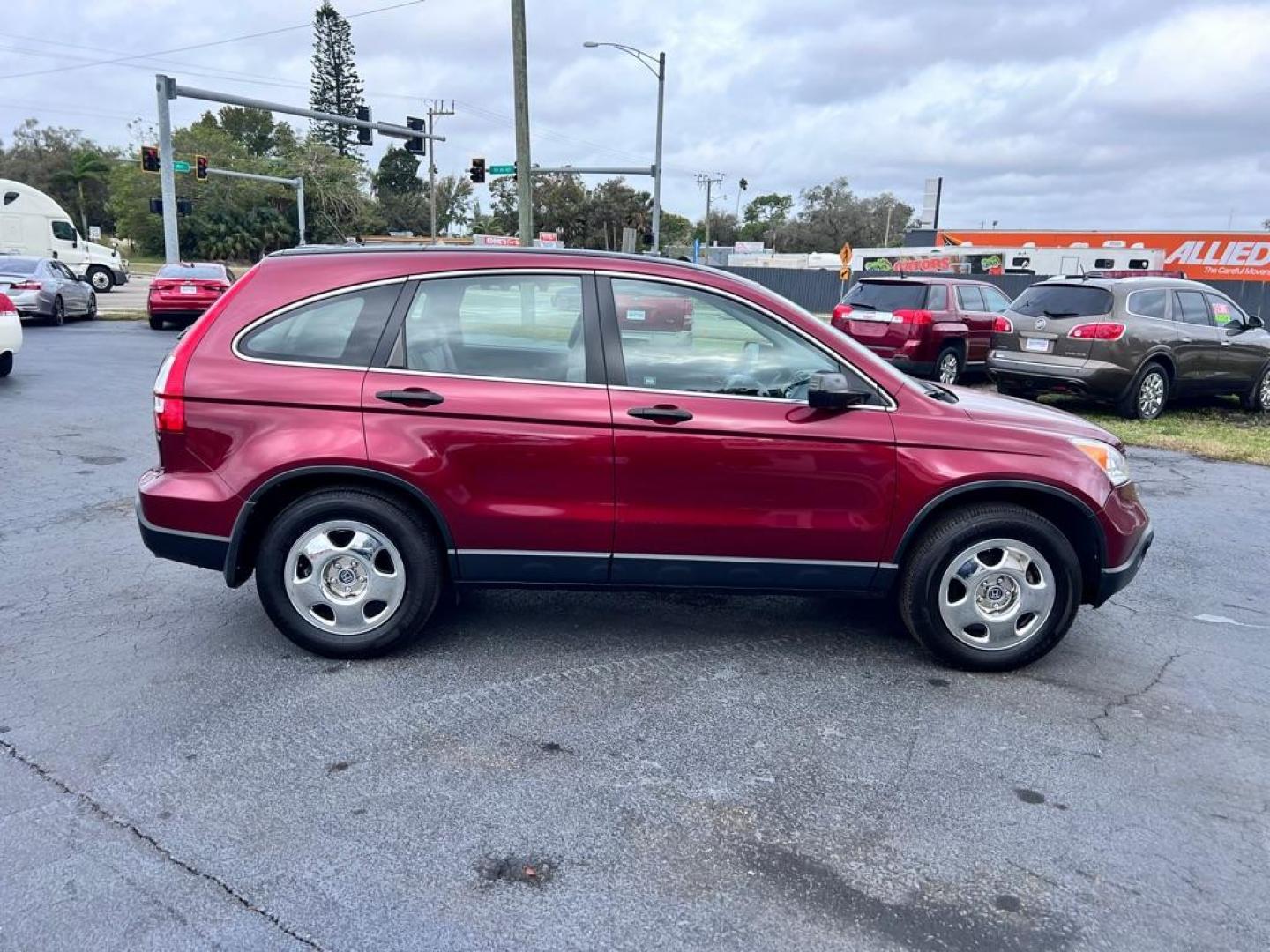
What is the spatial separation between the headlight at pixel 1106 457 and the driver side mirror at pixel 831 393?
1.08 m

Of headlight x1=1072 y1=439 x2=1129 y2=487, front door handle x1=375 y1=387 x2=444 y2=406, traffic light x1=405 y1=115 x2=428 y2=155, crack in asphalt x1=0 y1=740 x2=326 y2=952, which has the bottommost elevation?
crack in asphalt x1=0 y1=740 x2=326 y2=952

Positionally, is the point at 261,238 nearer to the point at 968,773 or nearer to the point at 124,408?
the point at 124,408

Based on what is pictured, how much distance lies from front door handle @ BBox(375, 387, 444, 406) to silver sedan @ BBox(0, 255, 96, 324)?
17427 millimetres

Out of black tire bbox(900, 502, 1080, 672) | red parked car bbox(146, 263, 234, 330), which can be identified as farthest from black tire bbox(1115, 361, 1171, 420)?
red parked car bbox(146, 263, 234, 330)

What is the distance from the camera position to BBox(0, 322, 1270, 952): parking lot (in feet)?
8.57

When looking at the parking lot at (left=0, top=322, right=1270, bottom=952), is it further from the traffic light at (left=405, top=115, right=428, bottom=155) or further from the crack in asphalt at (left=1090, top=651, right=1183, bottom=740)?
the traffic light at (left=405, top=115, right=428, bottom=155)

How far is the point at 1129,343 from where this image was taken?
36.5ft

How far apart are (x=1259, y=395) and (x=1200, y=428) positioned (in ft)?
6.80

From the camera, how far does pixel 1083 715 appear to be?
3.87 meters

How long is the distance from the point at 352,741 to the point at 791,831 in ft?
5.38

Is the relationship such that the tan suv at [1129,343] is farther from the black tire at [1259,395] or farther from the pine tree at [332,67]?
the pine tree at [332,67]

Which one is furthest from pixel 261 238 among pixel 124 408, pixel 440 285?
pixel 440 285

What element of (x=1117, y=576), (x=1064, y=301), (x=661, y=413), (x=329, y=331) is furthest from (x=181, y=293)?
(x=1117, y=576)

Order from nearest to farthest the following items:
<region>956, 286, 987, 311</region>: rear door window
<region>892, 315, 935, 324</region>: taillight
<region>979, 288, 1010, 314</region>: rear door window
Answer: <region>892, 315, 935, 324</region>: taillight
<region>956, 286, 987, 311</region>: rear door window
<region>979, 288, 1010, 314</region>: rear door window
